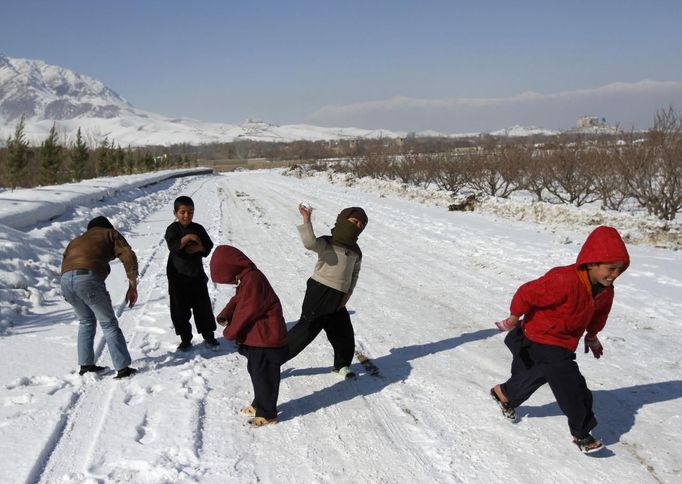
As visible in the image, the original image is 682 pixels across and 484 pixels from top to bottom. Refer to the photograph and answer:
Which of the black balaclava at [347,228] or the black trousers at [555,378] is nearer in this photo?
the black trousers at [555,378]

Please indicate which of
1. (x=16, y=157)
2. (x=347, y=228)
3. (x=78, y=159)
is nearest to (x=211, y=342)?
(x=347, y=228)

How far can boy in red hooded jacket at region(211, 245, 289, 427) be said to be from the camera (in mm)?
4051

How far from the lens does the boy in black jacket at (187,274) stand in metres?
5.43

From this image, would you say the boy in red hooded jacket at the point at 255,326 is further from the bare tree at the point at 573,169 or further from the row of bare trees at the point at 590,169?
the bare tree at the point at 573,169

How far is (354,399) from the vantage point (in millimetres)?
4516

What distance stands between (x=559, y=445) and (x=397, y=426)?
1.11m

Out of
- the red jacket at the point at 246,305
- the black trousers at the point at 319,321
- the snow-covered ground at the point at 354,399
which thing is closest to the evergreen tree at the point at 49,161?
the snow-covered ground at the point at 354,399

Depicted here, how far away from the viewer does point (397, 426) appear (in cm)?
400

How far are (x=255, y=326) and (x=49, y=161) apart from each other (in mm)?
37717

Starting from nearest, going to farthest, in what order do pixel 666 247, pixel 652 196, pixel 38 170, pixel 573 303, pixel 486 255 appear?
pixel 573 303 < pixel 486 255 < pixel 666 247 < pixel 652 196 < pixel 38 170

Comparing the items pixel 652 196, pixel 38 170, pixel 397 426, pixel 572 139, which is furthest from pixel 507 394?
pixel 38 170

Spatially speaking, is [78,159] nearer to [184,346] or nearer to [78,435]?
[184,346]

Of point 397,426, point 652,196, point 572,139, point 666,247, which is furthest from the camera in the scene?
point 572,139

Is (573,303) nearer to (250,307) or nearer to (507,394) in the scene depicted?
(507,394)
